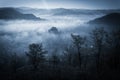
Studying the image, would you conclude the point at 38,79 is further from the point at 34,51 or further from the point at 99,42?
the point at 99,42

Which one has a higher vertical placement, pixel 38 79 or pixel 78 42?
pixel 78 42

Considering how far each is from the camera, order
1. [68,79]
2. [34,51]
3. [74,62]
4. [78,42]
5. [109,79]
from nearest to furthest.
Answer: [109,79]
[68,79]
[78,42]
[34,51]
[74,62]

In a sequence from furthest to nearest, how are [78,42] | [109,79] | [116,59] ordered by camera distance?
[116,59] < [78,42] < [109,79]

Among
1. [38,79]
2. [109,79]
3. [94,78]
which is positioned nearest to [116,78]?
[109,79]

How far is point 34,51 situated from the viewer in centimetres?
9088

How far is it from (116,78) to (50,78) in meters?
28.6

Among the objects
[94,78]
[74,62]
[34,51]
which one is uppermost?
[34,51]

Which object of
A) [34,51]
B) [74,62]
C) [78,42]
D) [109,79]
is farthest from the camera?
[74,62]

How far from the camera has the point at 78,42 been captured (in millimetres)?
81812

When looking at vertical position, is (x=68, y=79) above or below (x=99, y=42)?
below

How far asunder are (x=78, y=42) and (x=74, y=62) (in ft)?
172

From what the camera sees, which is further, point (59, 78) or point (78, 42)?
point (78, 42)

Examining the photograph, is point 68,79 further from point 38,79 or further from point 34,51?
point 34,51

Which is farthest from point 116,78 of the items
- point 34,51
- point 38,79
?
point 34,51
